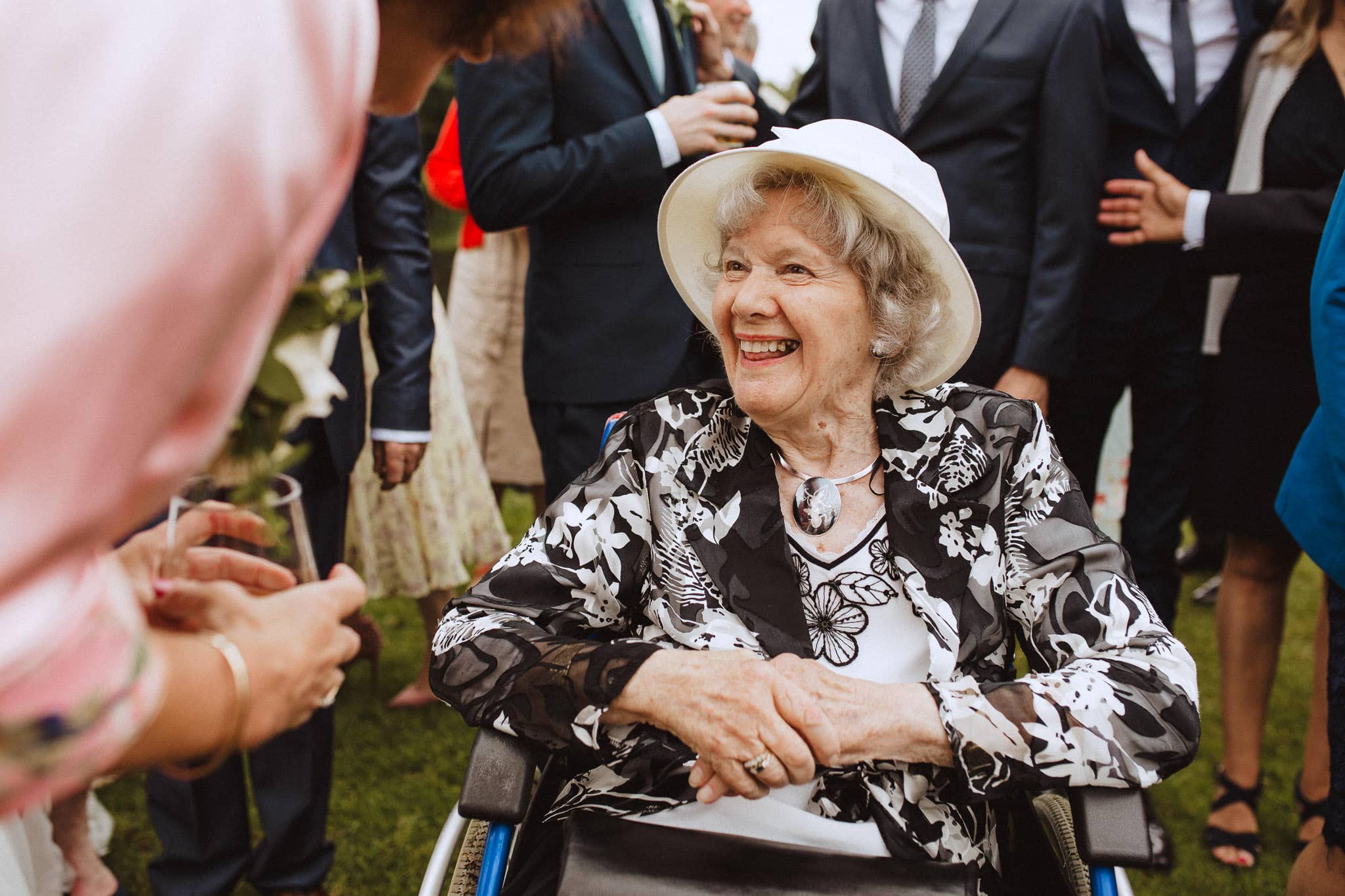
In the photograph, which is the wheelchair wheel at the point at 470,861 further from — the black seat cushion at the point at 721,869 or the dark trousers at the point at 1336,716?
the dark trousers at the point at 1336,716

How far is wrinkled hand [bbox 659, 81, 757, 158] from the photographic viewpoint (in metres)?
2.69

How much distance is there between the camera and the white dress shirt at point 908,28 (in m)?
2.85

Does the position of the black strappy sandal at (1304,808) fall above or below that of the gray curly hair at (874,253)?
below

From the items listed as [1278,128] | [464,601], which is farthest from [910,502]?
[1278,128]

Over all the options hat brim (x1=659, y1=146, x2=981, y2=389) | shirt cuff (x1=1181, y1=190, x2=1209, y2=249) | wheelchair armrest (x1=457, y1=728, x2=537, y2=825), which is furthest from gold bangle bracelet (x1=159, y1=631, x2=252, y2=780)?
shirt cuff (x1=1181, y1=190, x2=1209, y2=249)

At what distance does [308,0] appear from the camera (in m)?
0.75

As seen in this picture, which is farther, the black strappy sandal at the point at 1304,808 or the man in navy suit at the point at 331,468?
the black strappy sandal at the point at 1304,808

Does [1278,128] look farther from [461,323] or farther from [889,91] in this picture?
[461,323]

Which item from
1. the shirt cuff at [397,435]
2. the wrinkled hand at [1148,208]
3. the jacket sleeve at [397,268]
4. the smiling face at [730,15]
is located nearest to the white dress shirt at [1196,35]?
the wrinkled hand at [1148,208]

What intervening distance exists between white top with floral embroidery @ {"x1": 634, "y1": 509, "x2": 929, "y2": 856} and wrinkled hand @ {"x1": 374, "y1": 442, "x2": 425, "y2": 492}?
1.16m

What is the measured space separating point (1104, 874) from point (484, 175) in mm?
2041

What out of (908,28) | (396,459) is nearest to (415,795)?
(396,459)

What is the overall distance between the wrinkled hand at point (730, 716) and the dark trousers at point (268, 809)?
44.2 inches

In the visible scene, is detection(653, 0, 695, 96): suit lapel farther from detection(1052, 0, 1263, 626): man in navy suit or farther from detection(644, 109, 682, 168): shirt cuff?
detection(1052, 0, 1263, 626): man in navy suit
